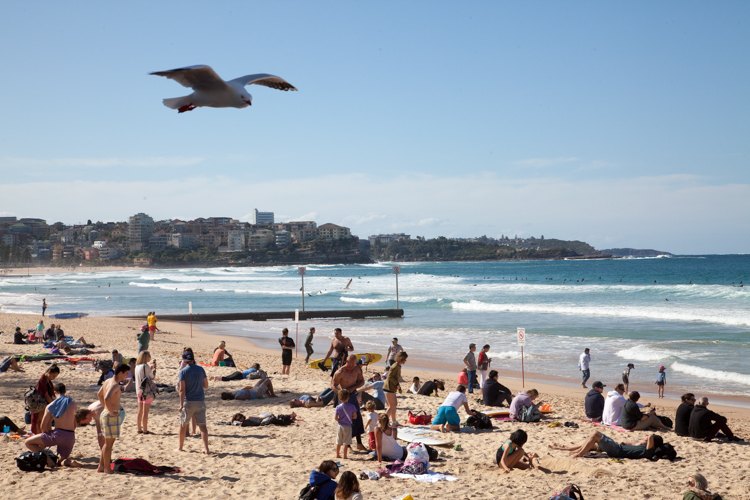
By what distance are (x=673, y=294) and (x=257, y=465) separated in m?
57.2

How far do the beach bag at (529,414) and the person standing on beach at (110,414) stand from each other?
6.78 metres

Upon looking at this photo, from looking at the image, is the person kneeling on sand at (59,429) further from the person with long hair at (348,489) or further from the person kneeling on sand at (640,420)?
the person kneeling on sand at (640,420)

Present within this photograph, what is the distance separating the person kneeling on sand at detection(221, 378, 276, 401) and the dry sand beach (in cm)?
20

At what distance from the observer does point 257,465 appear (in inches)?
391

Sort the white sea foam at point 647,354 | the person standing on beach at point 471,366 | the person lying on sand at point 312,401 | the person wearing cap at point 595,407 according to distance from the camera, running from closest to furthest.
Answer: the person wearing cap at point 595,407 < the person lying on sand at point 312,401 < the person standing on beach at point 471,366 < the white sea foam at point 647,354

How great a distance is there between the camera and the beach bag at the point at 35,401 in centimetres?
1018

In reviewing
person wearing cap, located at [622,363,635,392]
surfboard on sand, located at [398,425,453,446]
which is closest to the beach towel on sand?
surfboard on sand, located at [398,425,453,446]

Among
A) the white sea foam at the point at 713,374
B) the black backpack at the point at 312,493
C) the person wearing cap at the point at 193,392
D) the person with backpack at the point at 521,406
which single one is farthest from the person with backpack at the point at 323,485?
the white sea foam at the point at 713,374

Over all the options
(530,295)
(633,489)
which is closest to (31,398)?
(633,489)

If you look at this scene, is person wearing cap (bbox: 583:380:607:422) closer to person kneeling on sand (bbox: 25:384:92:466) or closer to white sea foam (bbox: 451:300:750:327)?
person kneeling on sand (bbox: 25:384:92:466)

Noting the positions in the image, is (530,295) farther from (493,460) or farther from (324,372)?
(493,460)

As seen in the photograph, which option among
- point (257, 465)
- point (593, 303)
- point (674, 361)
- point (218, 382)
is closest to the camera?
point (257, 465)

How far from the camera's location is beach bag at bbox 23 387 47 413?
33.4 feet

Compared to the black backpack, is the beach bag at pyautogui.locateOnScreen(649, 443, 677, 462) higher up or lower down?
lower down
